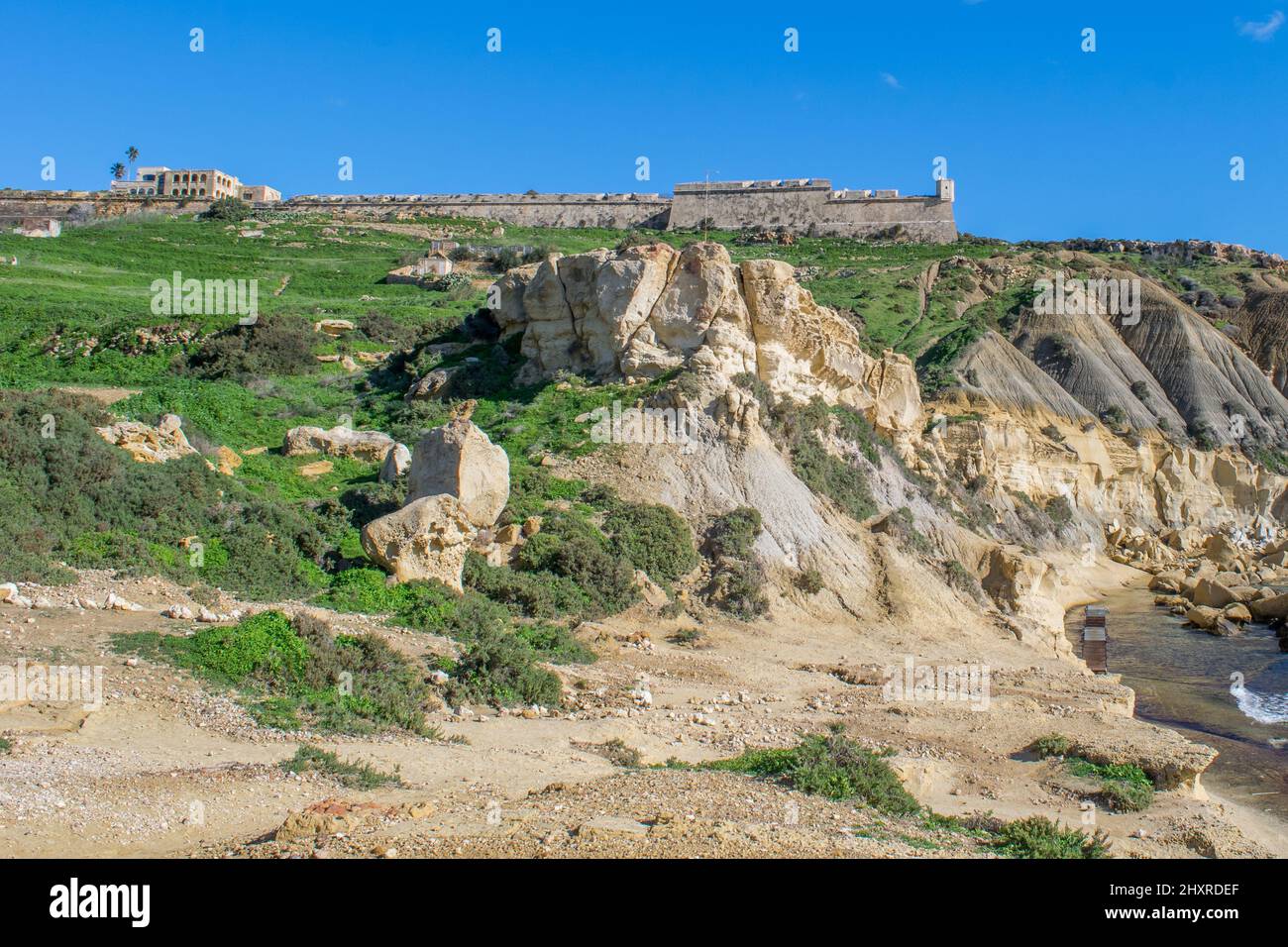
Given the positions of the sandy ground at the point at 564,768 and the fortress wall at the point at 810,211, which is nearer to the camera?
the sandy ground at the point at 564,768

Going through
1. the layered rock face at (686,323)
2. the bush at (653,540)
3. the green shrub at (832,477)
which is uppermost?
the layered rock face at (686,323)

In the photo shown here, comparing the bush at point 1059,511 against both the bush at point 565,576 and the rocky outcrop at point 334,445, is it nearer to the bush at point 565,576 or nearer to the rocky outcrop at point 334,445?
the bush at point 565,576

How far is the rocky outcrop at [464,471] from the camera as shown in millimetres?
14773

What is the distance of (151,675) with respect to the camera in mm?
9281

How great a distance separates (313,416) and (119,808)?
18.4 meters

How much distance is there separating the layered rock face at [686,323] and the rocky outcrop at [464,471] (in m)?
6.65

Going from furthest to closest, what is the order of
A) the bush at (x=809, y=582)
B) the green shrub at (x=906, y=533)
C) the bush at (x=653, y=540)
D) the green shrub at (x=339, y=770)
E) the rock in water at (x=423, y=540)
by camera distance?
the green shrub at (x=906, y=533) < the bush at (x=809, y=582) < the bush at (x=653, y=540) < the rock in water at (x=423, y=540) < the green shrub at (x=339, y=770)

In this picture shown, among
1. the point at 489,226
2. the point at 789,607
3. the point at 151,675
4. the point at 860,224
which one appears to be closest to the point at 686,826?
the point at 151,675

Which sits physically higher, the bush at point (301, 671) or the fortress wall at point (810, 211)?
the fortress wall at point (810, 211)

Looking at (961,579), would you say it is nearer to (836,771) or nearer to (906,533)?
(906,533)

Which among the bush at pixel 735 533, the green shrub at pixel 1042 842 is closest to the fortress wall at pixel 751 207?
the bush at pixel 735 533

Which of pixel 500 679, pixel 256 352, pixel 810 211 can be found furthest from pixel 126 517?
pixel 810 211

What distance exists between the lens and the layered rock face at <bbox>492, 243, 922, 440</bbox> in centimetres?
2144

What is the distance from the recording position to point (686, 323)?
21.5 m
